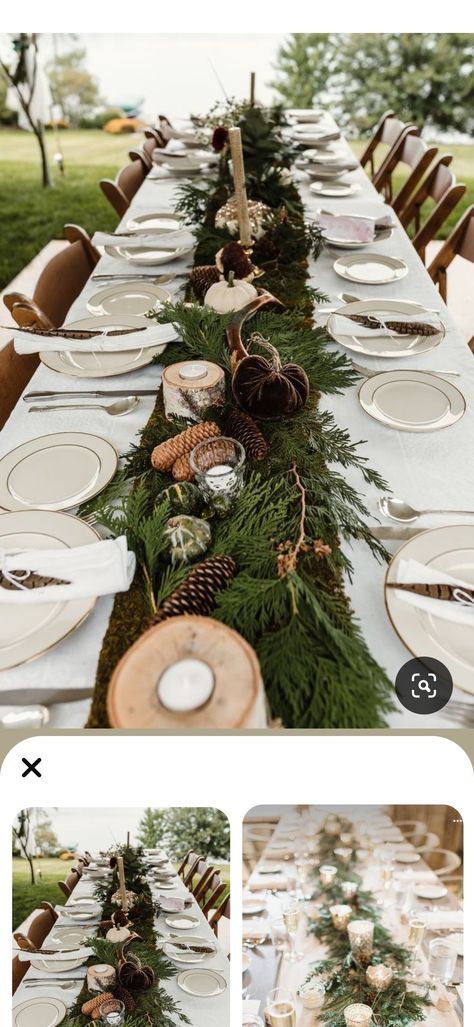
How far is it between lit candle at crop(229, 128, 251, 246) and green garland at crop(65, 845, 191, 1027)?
0.90m

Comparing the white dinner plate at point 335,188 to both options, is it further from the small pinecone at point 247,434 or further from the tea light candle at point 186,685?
the tea light candle at point 186,685

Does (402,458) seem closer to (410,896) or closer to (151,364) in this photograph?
(151,364)

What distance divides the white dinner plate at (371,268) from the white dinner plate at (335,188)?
47 cm

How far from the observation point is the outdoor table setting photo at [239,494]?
524 mm

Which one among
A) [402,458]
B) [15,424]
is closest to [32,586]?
[15,424]

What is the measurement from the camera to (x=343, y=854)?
1.02 metres

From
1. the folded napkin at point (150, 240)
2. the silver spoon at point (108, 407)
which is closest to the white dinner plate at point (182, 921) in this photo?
the silver spoon at point (108, 407)

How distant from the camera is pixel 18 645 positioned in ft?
1.90

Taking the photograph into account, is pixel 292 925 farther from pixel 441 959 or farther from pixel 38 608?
pixel 38 608

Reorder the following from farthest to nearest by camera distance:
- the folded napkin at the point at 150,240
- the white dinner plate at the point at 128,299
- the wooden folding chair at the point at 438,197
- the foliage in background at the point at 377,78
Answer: the foliage in background at the point at 377,78 → the wooden folding chair at the point at 438,197 → the folded napkin at the point at 150,240 → the white dinner plate at the point at 128,299

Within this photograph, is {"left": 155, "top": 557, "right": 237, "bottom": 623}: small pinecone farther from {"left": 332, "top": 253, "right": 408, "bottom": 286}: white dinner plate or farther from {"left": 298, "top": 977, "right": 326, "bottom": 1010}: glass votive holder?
{"left": 332, "top": 253, "right": 408, "bottom": 286}: white dinner plate

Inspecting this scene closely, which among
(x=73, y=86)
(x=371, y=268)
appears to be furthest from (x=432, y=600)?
(x=73, y=86)

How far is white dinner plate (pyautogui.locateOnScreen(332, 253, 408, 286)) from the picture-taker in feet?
3.88

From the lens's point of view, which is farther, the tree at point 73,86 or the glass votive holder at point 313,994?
the tree at point 73,86
